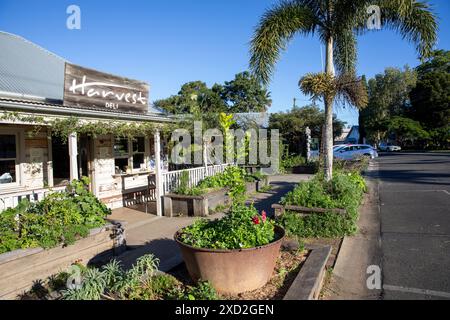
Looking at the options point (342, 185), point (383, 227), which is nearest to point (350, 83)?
point (342, 185)

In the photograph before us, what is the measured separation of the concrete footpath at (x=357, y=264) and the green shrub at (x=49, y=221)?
383 cm

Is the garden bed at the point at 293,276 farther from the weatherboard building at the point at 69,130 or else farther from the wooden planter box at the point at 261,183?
the wooden planter box at the point at 261,183

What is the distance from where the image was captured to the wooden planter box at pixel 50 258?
4.07 m

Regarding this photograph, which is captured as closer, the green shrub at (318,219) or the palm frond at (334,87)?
the green shrub at (318,219)

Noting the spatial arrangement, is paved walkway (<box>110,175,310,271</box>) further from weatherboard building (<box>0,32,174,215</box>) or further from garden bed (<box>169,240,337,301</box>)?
garden bed (<box>169,240,337,301</box>)

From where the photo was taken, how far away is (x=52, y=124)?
6738 millimetres

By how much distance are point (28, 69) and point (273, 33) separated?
7759mm

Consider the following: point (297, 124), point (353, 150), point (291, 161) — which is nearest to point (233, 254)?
point (291, 161)

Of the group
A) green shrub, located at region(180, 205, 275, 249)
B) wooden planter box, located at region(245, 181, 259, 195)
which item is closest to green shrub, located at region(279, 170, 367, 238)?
green shrub, located at region(180, 205, 275, 249)

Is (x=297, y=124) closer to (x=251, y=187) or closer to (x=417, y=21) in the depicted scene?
(x=251, y=187)

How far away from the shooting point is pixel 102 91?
8.61 metres

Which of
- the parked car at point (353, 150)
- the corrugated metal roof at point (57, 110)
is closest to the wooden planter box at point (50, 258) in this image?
the corrugated metal roof at point (57, 110)

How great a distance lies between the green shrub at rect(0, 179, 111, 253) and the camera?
4461 mm
